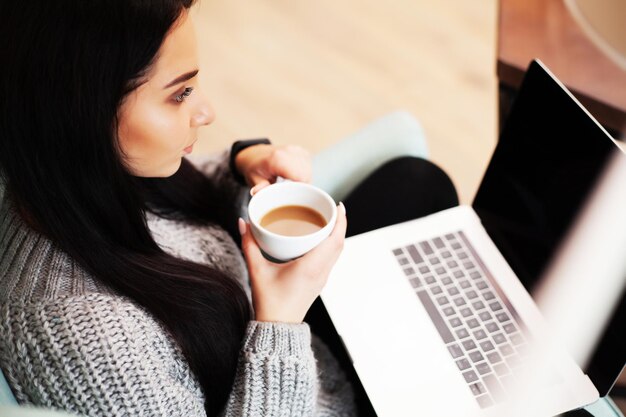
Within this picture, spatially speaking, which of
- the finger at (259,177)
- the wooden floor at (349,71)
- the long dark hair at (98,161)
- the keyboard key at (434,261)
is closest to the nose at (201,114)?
the long dark hair at (98,161)

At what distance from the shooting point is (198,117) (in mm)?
854

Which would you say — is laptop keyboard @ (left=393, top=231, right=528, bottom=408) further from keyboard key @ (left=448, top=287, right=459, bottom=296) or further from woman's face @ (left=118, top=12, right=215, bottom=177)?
woman's face @ (left=118, top=12, right=215, bottom=177)

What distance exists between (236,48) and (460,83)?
803mm

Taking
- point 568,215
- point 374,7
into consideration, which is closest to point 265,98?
point 374,7

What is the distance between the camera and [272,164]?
1059 mm

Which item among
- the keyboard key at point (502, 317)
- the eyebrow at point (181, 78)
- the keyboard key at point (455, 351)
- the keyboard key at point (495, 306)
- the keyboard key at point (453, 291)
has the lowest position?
the keyboard key at point (455, 351)

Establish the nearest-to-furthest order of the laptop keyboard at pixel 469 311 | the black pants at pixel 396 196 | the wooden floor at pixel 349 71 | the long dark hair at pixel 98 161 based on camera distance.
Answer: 1. the long dark hair at pixel 98 161
2. the laptop keyboard at pixel 469 311
3. the black pants at pixel 396 196
4. the wooden floor at pixel 349 71

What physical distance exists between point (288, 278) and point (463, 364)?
292 mm

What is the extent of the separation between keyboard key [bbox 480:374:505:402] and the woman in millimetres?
252

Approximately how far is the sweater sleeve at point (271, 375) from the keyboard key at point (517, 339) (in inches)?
12.6

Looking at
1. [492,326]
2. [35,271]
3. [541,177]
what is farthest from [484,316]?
[35,271]

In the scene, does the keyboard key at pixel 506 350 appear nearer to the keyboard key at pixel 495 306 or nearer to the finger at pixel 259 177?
the keyboard key at pixel 495 306

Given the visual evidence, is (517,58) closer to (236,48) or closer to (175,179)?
(175,179)

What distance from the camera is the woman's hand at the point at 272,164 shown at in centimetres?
105
